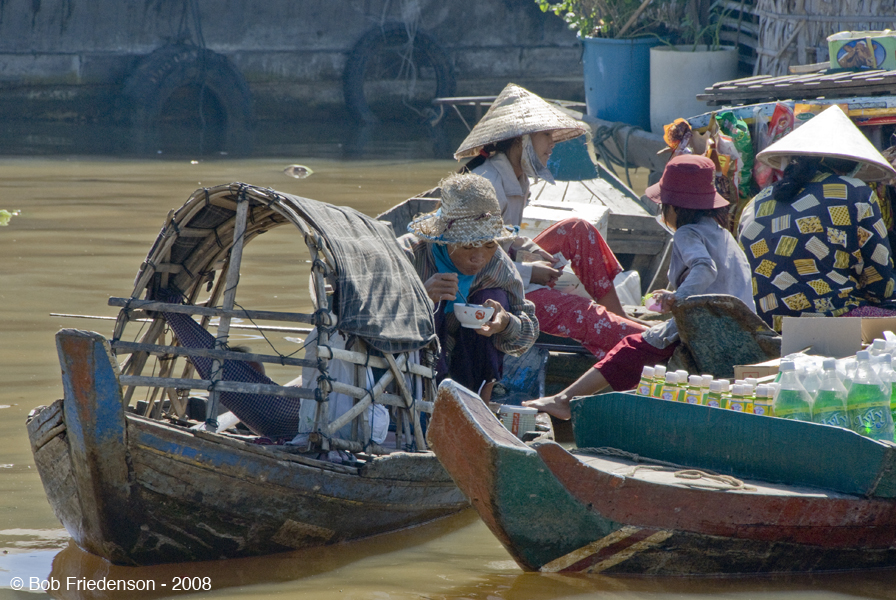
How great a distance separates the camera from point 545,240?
5000 millimetres

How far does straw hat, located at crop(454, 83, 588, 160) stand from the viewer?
4816mm

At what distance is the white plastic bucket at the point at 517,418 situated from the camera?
386 centimetres

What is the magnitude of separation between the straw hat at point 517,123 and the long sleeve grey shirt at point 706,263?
932 mm

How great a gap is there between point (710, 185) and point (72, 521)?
261 centimetres

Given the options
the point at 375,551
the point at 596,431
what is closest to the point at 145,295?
the point at 375,551

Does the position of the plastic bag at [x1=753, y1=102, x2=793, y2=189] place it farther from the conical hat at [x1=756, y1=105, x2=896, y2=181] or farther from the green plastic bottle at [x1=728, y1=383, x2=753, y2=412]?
the green plastic bottle at [x1=728, y1=383, x2=753, y2=412]

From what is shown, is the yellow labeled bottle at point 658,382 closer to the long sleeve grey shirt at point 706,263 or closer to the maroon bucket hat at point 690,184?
the long sleeve grey shirt at point 706,263

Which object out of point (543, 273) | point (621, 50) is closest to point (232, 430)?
point (543, 273)

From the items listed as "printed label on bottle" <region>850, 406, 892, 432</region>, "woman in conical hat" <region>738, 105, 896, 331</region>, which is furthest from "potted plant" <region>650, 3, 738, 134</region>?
"printed label on bottle" <region>850, 406, 892, 432</region>

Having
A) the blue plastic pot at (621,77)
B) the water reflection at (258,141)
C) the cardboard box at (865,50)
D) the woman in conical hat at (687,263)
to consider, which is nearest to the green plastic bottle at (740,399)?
the woman in conical hat at (687,263)

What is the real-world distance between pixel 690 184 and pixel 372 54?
462 inches

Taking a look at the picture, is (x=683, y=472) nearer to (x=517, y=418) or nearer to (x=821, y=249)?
(x=517, y=418)

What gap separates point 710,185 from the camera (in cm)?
420

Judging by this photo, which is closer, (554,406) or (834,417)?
(834,417)
